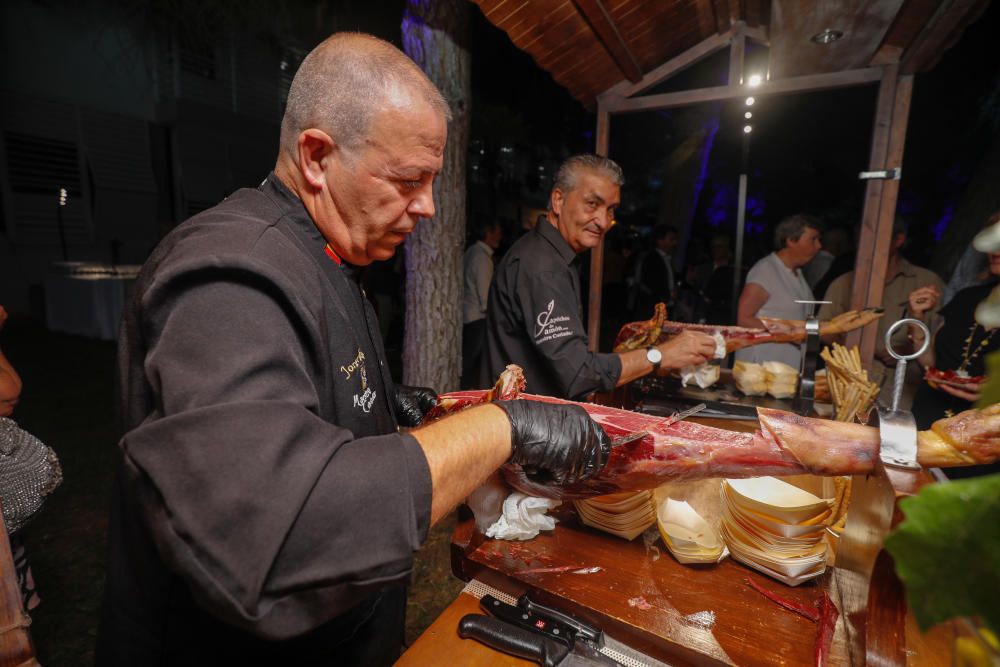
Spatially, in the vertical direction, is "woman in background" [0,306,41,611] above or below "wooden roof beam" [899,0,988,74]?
below

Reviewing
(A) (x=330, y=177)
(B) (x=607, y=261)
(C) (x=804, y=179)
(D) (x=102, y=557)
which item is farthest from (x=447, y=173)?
(C) (x=804, y=179)

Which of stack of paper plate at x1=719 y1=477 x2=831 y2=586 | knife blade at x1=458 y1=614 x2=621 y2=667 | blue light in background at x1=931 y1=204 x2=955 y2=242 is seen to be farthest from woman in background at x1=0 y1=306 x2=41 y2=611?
blue light in background at x1=931 y1=204 x2=955 y2=242

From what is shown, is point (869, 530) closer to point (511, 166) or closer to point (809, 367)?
point (809, 367)

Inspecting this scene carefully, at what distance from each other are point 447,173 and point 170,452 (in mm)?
3609

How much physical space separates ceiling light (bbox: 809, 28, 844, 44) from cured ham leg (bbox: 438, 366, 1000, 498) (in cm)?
307

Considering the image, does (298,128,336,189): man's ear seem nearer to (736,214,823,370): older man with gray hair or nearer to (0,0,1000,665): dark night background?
(0,0,1000,665): dark night background

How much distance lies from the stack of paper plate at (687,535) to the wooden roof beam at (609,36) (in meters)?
3.32

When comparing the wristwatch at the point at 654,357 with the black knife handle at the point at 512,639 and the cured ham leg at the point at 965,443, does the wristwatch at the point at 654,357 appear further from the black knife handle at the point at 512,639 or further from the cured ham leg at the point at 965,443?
the black knife handle at the point at 512,639

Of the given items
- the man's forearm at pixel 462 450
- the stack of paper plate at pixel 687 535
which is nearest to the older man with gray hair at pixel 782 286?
the stack of paper plate at pixel 687 535

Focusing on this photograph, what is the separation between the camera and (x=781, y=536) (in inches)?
56.4

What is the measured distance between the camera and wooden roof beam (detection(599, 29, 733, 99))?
447 centimetres

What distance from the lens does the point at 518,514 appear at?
1672 millimetres

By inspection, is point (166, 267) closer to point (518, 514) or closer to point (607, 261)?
point (518, 514)

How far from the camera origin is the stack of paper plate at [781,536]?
1420 millimetres
